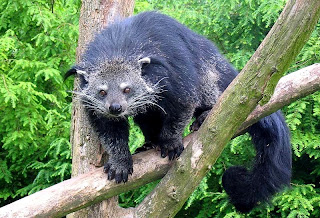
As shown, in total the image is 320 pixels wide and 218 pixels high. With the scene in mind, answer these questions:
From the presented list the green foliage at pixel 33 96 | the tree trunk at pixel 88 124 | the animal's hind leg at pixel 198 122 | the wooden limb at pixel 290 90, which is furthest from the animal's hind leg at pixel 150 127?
the green foliage at pixel 33 96

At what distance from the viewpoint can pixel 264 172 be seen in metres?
3.52

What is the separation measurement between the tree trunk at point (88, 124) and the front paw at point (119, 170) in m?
0.39

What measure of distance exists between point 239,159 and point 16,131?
2.20 metres

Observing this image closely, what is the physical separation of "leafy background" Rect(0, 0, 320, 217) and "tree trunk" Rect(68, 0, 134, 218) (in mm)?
984

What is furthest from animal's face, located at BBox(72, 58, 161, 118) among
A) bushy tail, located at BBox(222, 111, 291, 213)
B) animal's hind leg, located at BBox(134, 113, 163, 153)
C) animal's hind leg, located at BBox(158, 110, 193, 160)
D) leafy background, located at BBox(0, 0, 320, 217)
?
leafy background, located at BBox(0, 0, 320, 217)

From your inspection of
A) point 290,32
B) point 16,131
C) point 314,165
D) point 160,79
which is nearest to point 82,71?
point 160,79

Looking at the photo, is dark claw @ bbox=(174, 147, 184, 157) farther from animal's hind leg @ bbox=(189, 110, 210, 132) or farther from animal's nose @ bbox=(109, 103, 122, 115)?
animal's nose @ bbox=(109, 103, 122, 115)

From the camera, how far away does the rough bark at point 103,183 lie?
9.53 ft

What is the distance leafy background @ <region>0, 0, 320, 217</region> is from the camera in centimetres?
456

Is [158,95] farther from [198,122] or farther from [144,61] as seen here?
[198,122]

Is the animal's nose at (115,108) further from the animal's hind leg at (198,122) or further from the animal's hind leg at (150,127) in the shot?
the animal's hind leg at (198,122)

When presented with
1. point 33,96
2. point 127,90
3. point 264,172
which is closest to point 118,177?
point 127,90

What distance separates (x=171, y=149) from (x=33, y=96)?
2049 millimetres

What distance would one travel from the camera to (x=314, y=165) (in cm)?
492
